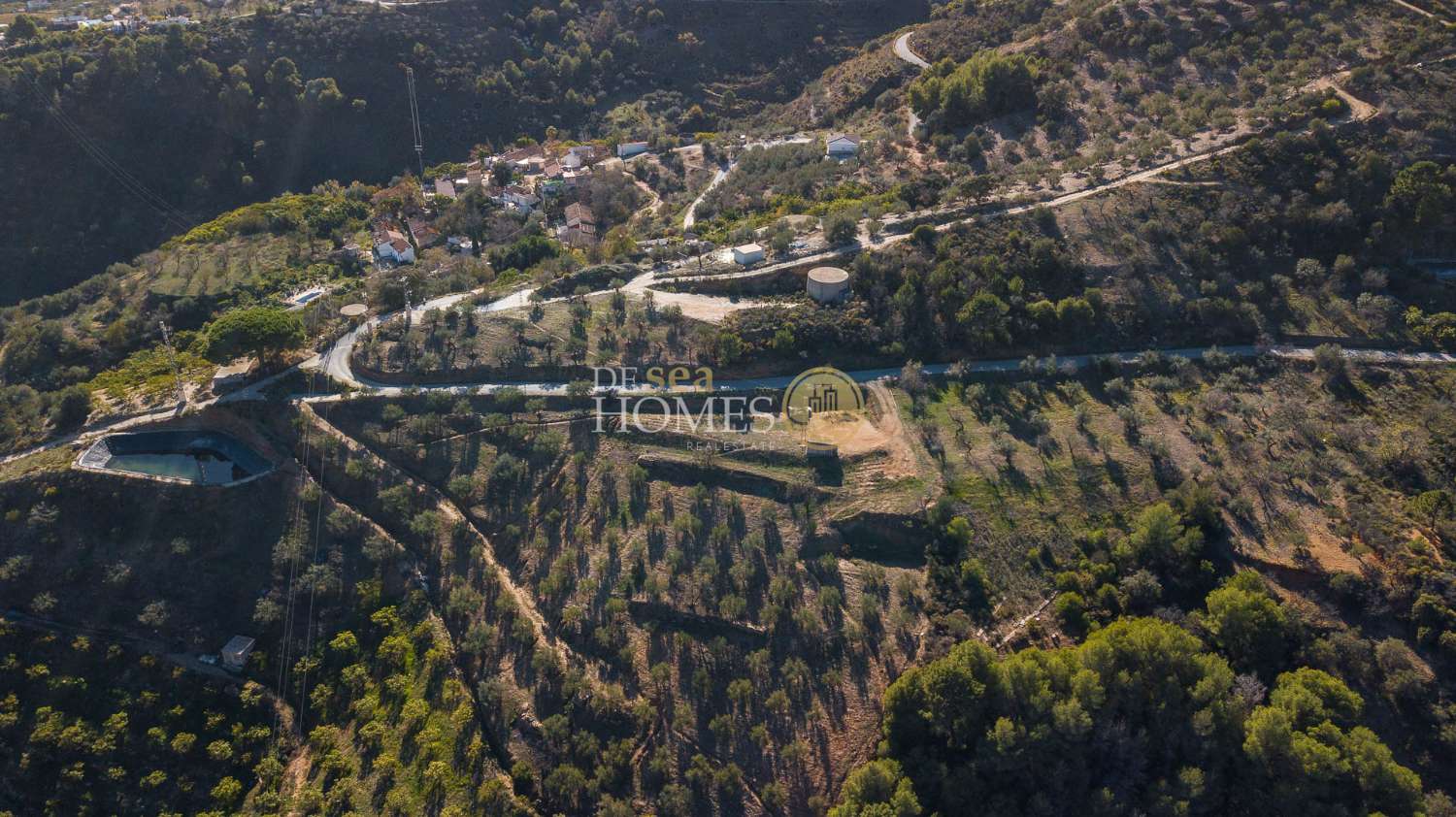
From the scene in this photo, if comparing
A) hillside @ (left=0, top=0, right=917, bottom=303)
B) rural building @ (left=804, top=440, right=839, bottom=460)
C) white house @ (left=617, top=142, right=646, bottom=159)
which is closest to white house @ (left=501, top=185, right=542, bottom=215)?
white house @ (left=617, top=142, right=646, bottom=159)

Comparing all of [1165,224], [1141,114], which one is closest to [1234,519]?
[1165,224]

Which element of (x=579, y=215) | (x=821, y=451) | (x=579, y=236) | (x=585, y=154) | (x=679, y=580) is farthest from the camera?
(x=585, y=154)

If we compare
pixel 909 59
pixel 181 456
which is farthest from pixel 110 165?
pixel 909 59

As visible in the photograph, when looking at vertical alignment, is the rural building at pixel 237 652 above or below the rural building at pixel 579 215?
below

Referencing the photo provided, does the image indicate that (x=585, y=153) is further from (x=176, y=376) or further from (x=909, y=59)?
(x=176, y=376)

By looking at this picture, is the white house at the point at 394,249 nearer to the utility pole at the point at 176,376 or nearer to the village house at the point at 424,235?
the village house at the point at 424,235

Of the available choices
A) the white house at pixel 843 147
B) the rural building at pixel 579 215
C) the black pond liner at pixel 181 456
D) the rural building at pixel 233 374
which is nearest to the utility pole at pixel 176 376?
the rural building at pixel 233 374

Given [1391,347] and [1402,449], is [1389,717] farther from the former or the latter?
[1391,347]
